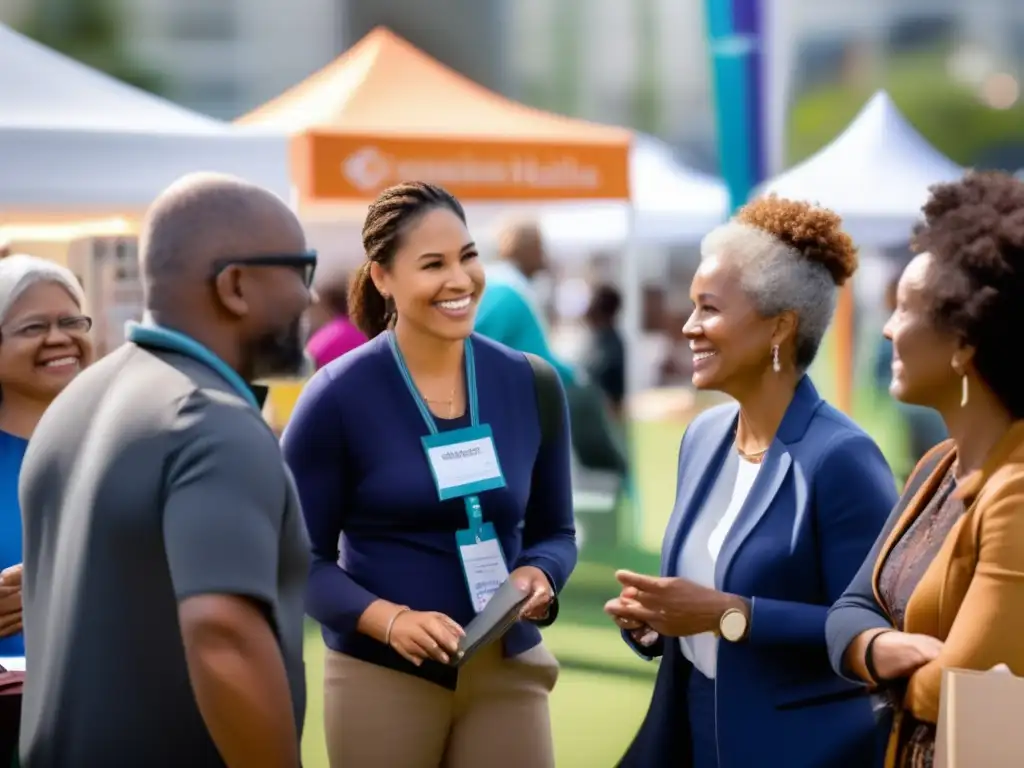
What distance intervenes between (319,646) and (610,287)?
4878 mm

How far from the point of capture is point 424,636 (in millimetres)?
2814

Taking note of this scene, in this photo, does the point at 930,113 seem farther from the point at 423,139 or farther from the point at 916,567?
the point at 916,567

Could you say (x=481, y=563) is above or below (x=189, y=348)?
below

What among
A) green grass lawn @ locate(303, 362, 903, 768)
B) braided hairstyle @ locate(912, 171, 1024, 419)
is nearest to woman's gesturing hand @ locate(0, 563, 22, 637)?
braided hairstyle @ locate(912, 171, 1024, 419)

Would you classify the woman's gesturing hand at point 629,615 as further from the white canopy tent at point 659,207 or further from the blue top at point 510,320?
the white canopy tent at point 659,207

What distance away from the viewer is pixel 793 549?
279 centimetres

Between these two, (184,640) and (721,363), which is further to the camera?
(721,363)

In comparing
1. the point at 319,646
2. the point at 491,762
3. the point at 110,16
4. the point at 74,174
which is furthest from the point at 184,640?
the point at 110,16

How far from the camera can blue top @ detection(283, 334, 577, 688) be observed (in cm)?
295

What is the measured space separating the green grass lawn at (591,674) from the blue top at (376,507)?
200 centimetres

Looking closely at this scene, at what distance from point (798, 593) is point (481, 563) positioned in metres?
0.62

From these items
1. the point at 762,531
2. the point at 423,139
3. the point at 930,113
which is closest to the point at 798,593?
the point at 762,531

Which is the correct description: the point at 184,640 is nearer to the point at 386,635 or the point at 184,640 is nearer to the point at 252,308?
the point at 252,308

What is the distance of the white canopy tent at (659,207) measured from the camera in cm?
1407
